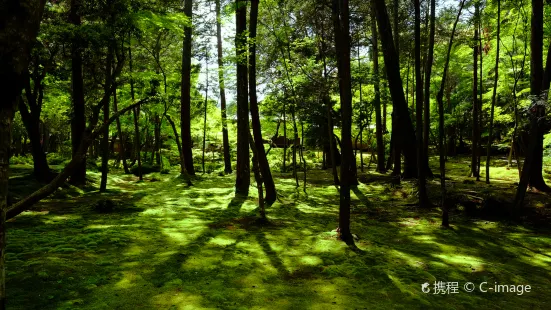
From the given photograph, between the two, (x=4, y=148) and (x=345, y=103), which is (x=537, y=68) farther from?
(x=4, y=148)

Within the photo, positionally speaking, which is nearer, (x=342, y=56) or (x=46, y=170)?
(x=342, y=56)

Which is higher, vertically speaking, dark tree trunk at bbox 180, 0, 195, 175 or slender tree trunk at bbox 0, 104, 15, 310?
dark tree trunk at bbox 180, 0, 195, 175

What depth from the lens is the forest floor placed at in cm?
430

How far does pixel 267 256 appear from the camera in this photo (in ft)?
20.4

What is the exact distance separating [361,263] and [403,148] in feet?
33.4

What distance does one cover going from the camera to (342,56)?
7105 millimetres

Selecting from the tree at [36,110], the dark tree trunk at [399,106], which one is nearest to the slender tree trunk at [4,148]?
the tree at [36,110]

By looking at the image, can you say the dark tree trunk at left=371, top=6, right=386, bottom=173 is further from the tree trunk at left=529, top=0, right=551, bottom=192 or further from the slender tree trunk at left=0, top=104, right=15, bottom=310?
the slender tree trunk at left=0, top=104, right=15, bottom=310

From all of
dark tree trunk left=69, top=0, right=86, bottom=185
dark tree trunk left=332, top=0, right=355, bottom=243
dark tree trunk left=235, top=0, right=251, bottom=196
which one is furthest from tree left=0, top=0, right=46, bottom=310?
dark tree trunk left=69, top=0, right=86, bottom=185

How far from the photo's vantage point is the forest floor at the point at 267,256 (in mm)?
4301

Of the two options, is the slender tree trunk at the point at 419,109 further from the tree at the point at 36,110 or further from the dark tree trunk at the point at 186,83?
the dark tree trunk at the point at 186,83

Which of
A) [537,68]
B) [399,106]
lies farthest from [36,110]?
[537,68]

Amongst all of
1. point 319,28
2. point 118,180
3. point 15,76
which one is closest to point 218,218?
point 15,76

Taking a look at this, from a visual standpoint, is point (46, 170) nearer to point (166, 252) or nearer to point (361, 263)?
point (166, 252)
